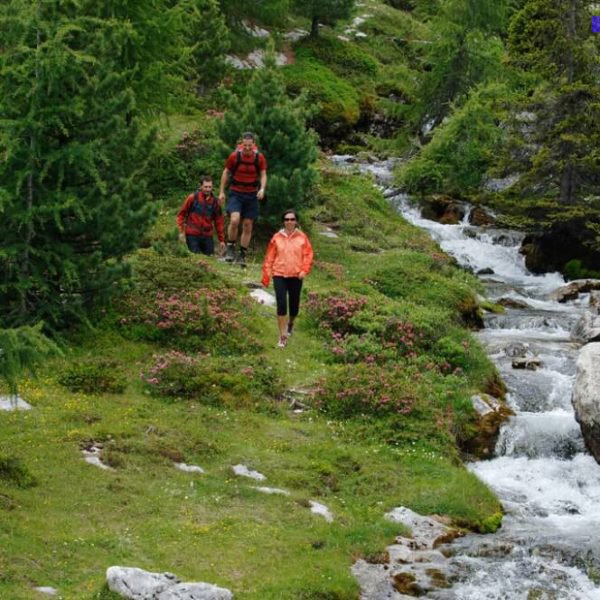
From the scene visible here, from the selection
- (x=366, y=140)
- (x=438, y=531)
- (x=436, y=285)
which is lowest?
(x=438, y=531)

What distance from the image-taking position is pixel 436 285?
2414cm

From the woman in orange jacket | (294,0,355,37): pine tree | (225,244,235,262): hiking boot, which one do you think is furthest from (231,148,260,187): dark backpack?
(294,0,355,37): pine tree

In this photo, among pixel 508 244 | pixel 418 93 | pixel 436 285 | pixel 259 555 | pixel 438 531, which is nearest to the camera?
pixel 259 555

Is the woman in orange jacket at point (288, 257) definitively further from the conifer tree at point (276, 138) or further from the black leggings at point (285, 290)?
the conifer tree at point (276, 138)

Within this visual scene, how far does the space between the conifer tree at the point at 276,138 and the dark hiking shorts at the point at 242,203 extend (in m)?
3.59

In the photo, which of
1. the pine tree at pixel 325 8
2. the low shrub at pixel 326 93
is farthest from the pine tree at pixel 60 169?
the pine tree at pixel 325 8

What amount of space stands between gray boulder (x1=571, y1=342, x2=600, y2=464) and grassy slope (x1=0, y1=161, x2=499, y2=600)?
229cm

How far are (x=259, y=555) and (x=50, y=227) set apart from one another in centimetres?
731

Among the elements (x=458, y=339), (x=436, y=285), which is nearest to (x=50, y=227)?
(x=458, y=339)

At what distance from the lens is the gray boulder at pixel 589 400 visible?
55.7 feet

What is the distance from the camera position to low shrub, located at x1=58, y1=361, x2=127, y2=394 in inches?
617

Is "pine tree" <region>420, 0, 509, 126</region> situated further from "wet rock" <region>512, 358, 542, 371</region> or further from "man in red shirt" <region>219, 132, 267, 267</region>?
"man in red shirt" <region>219, 132, 267, 267</region>

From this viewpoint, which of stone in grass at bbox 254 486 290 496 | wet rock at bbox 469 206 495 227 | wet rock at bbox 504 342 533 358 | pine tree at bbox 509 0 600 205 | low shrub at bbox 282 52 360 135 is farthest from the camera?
low shrub at bbox 282 52 360 135

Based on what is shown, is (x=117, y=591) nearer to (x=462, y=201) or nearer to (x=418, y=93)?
(x=462, y=201)
